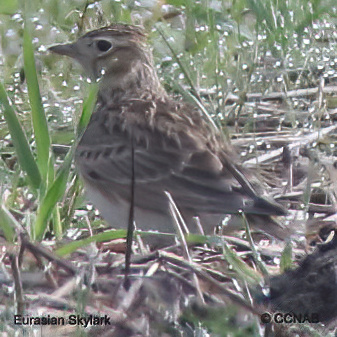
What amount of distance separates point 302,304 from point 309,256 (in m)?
0.29

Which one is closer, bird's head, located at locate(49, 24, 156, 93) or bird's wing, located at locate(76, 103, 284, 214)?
bird's wing, located at locate(76, 103, 284, 214)

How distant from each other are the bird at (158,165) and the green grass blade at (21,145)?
1.22 feet

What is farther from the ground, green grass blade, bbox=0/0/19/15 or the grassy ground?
green grass blade, bbox=0/0/19/15

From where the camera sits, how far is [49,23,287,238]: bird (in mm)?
4617

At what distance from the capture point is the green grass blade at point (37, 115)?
15.3 feet

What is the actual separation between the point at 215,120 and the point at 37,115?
121 cm

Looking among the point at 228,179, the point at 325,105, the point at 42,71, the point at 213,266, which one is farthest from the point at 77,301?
the point at 42,71

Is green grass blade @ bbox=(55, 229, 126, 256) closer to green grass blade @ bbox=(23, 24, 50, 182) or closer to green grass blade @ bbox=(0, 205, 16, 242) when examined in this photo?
green grass blade @ bbox=(0, 205, 16, 242)

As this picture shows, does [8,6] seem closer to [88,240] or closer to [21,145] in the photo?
[21,145]

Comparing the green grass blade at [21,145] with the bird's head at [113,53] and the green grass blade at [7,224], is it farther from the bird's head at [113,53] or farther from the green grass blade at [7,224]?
the bird's head at [113,53]

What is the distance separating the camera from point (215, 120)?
559 cm
